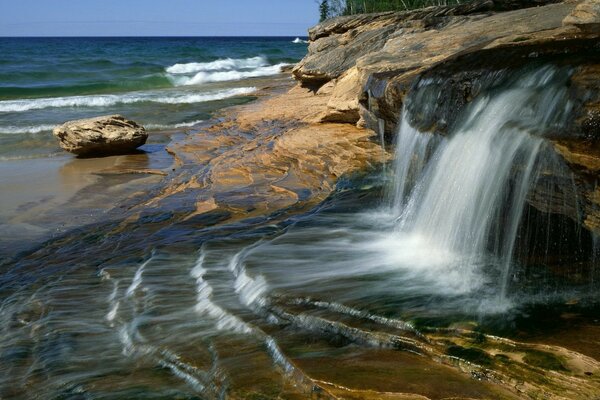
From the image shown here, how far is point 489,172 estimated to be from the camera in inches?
183

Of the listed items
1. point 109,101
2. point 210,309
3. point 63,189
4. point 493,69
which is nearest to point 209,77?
point 109,101

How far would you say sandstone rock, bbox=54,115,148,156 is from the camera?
1131cm

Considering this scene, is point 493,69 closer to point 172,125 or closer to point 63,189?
point 63,189

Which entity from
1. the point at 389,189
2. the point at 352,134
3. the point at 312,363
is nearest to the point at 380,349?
the point at 312,363

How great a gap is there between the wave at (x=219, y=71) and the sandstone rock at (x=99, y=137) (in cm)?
2132

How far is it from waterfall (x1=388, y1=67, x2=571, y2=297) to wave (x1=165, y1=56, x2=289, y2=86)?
28427 millimetres

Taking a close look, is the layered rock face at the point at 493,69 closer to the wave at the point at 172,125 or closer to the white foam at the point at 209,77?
the wave at the point at 172,125

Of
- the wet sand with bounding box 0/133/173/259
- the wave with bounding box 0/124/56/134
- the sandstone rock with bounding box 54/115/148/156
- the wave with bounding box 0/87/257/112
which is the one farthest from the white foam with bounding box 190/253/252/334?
the wave with bounding box 0/87/257/112

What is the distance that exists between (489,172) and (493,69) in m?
1.28

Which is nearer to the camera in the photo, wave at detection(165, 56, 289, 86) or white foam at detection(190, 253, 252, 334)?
white foam at detection(190, 253, 252, 334)

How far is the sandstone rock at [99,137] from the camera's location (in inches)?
445

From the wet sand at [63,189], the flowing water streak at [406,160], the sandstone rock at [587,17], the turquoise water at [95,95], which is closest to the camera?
the sandstone rock at [587,17]

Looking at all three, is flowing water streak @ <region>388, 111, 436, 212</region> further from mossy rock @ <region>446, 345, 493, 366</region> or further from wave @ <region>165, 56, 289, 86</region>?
wave @ <region>165, 56, 289, 86</region>

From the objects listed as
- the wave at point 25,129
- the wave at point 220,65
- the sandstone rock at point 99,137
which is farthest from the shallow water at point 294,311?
the wave at point 220,65
